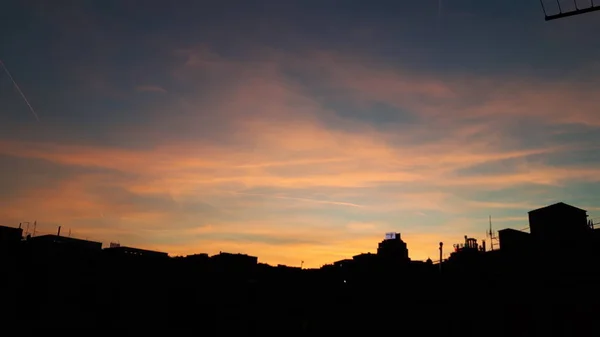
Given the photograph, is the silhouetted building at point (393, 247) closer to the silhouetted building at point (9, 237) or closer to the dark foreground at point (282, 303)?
the dark foreground at point (282, 303)

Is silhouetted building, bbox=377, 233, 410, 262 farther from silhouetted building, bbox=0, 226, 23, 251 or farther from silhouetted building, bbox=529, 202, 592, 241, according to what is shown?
silhouetted building, bbox=0, 226, 23, 251

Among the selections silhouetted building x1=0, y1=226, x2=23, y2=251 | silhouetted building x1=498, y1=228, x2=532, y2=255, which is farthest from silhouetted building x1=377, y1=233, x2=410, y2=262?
silhouetted building x1=0, y1=226, x2=23, y2=251

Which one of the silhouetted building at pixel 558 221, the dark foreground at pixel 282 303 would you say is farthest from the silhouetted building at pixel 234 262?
the silhouetted building at pixel 558 221

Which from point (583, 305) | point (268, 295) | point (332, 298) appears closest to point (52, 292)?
point (268, 295)

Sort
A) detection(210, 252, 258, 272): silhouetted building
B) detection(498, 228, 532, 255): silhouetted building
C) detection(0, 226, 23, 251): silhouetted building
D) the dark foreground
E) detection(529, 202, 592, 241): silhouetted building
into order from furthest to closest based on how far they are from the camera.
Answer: detection(498, 228, 532, 255): silhouetted building, detection(529, 202, 592, 241): silhouetted building, detection(210, 252, 258, 272): silhouetted building, detection(0, 226, 23, 251): silhouetted building, the dark foreground

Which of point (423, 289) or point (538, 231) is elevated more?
point (538, 231)

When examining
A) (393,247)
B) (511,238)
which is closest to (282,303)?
(393,247)

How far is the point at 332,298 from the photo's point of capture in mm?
37000

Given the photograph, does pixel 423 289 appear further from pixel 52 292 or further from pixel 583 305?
pixel 52 292

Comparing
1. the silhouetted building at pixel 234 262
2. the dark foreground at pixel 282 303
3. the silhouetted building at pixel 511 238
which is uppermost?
the silhouetted building at pixel 511 238

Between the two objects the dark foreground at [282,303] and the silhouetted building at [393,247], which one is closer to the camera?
the dark foreground at [282,303]

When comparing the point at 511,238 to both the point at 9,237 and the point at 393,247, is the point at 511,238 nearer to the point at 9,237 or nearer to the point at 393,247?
the point at 393,247

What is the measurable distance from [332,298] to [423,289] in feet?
25.7

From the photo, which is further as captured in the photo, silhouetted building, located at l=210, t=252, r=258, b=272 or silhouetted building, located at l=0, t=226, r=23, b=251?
silhouetted building, located at l=210, t=252, r=258, b=272
